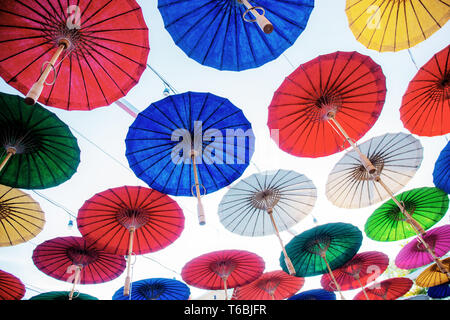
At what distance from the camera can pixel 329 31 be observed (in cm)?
440

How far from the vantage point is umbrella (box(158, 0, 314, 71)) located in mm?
3129

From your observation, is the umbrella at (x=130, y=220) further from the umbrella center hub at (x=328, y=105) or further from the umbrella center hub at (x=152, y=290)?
the umbrella center hub at (x=328, y=105)

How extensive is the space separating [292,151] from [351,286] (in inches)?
236

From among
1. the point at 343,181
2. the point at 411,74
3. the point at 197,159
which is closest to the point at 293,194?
the point at 343,181

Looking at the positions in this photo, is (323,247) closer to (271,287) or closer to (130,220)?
(271,287)

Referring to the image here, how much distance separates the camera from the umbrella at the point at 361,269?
6.76 m

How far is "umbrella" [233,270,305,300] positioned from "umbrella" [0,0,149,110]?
6.40 meters

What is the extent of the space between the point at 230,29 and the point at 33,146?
11.7 feet

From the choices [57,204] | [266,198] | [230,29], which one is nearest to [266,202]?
[266,198]

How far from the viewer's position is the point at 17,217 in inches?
189

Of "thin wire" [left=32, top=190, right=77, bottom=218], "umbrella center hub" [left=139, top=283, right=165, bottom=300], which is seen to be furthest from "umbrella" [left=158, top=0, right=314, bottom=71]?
"umbrella center hub" [left=139, top=283, right=165, bottom=300]

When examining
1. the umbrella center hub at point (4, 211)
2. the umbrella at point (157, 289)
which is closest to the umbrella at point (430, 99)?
the umbrella at point (157, 289)
